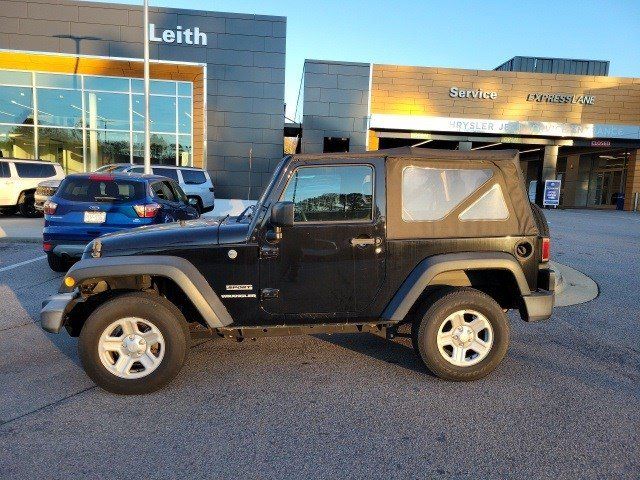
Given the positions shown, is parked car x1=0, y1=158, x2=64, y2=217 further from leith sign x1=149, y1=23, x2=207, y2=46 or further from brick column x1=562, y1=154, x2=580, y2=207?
brick column x1=562, y1=154, x2=580, y2=207

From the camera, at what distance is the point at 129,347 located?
11.5 feet

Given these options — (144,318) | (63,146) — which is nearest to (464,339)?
(144,318)

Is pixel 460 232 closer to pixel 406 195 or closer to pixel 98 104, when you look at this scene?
pixel 406 195

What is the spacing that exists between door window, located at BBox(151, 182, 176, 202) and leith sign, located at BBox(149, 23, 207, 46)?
1512 cm

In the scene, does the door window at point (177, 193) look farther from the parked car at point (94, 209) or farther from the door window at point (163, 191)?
the parked car at point (94, 209)

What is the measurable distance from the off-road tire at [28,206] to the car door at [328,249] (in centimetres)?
1404

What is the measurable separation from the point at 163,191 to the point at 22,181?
32.3 ft

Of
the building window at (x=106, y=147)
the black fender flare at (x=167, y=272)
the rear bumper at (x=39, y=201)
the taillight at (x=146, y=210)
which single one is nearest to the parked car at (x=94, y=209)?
the taillight at (x=146, y=210)

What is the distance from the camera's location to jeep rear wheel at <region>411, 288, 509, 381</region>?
3691 millimetres

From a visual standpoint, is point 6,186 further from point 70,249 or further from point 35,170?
point 70,249

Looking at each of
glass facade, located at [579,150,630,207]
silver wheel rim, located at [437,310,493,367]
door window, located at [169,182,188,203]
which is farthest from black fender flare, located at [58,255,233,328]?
glass facade, located at [579,150,630,207]

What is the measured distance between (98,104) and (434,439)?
76.1 feet

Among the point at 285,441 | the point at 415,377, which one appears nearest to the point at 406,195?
the point at 415,377

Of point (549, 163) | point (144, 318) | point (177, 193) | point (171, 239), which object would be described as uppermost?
point (549, 163)
